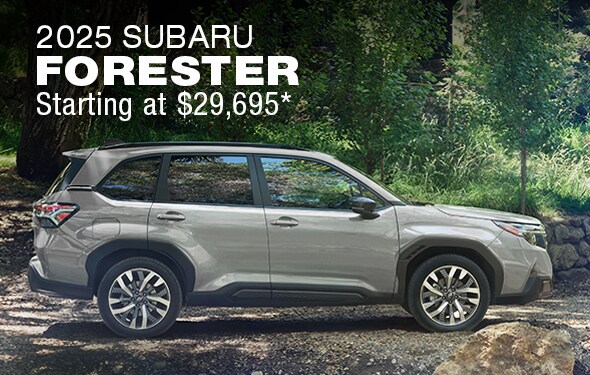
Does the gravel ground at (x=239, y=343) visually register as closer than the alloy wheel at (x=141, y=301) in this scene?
Yes

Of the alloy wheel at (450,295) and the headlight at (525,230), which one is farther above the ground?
the headlight at (525,230)

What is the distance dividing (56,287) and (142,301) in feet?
1.97

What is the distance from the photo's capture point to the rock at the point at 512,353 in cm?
558

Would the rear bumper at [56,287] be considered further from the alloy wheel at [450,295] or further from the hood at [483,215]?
the hood at [483,215]

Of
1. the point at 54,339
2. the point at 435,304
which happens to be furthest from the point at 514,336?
the point at 54,339

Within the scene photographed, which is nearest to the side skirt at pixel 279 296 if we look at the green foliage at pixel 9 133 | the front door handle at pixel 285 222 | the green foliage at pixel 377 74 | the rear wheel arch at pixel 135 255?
the rear wheel arch at pixel 135 255

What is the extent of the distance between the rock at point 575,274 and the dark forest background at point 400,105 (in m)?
0.79

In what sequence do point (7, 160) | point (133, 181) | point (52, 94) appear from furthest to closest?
point (7, 160) < point (52, 94) < point (133, 181)

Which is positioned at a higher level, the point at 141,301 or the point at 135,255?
the point at 135,255

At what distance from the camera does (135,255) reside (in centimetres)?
661

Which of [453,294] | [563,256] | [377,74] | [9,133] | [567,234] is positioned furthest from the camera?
[9,133]

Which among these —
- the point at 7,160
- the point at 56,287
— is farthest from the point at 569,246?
the point at 7,160

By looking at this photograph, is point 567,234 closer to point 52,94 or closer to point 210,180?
point 210,180

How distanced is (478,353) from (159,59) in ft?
27.1
